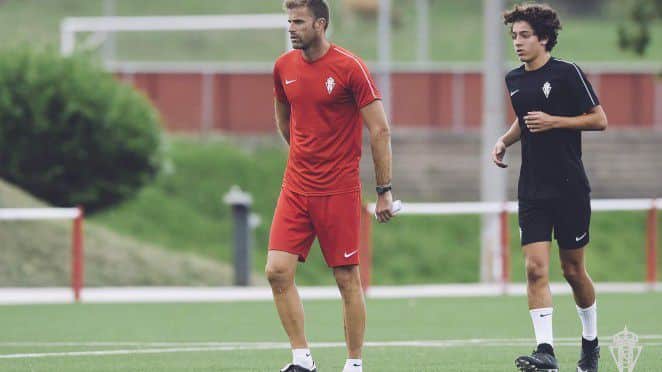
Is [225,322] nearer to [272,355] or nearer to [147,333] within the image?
[147,333]

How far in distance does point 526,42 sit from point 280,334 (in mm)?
4799

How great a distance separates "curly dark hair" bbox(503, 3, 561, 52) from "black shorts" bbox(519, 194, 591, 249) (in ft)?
3.12

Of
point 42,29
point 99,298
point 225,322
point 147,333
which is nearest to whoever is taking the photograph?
point 147,333

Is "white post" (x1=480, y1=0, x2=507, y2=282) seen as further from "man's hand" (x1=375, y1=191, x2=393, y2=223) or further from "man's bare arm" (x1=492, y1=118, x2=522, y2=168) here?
"man's hand" (x1=375, y1=191, x2=393, y2=223)

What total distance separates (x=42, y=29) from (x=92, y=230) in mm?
35611

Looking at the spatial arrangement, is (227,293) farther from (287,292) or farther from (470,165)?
(470,165)

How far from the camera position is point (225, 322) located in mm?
14906

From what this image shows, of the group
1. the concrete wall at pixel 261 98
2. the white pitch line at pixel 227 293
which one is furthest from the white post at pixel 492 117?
the concrete wall at pixel 261 98

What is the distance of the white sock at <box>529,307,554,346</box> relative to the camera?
9336 millimetres

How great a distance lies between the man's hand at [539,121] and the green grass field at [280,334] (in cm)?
172

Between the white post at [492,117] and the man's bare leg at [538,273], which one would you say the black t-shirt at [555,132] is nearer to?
the man's bare leg at [538,273]

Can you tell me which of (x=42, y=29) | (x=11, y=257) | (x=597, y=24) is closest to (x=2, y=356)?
(x=11, y=257)

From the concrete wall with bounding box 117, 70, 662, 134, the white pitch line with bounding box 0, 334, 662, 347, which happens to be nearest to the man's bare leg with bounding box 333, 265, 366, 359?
the white pitch line with bounding box 0, 334, 662, 347

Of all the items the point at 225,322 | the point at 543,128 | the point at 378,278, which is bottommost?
the point at 378,278
